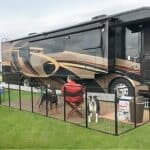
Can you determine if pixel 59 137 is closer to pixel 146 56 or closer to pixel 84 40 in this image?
pixel 146 56

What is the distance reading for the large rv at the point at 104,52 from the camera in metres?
12.5

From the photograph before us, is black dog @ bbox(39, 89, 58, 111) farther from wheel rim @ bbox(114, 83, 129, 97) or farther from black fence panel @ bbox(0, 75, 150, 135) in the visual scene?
wheel rim @ bbox(114, 83, 129, 97)

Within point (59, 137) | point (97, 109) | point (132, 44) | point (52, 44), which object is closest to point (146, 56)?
point (132, 44)

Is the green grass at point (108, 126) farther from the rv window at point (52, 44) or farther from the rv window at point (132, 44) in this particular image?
the rv window at point (52, 44)

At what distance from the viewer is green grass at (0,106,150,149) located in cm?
747

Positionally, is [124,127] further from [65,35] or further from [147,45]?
[65,35]

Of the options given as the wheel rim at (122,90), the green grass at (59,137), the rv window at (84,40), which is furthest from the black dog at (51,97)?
the rv window at (84,40)

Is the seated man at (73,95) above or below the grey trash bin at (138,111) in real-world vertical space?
above

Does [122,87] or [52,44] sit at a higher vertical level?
[52,44]

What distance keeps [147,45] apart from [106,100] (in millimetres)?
3321

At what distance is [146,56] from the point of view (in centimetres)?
1238

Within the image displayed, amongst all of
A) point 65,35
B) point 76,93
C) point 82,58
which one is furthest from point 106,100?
point 65,35

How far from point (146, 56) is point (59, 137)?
221 inches

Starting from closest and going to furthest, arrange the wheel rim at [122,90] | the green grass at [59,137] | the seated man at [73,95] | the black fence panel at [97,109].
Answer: the green grass at [59,137], the black fence panel at [97,109], the seated man at [73,95], the wheel rim at [122,90]
